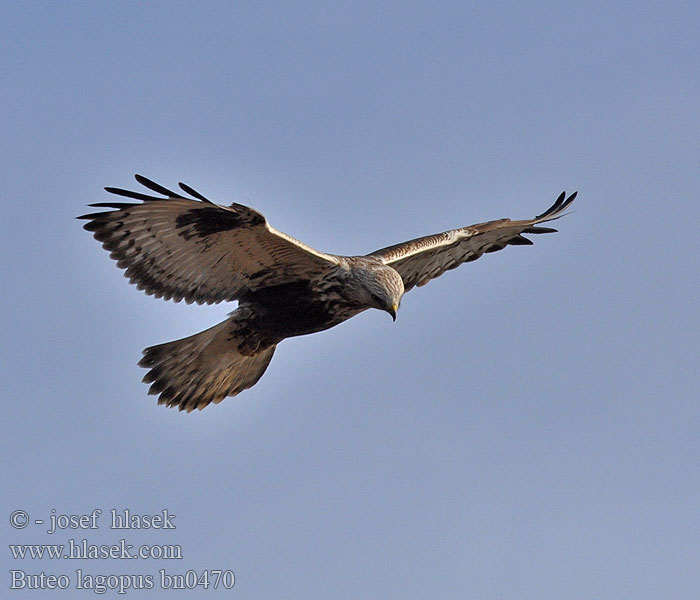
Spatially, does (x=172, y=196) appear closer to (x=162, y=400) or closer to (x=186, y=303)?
(x=186, y=303)

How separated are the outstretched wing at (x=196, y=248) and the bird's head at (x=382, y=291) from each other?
361 mm

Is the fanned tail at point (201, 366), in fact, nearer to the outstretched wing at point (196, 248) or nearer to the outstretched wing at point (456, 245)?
the outstretched wing at point (196, 248)

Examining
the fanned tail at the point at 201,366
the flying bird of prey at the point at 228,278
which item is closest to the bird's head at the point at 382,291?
the flying bird of prey at the point at 228,278

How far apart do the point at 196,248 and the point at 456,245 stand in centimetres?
315

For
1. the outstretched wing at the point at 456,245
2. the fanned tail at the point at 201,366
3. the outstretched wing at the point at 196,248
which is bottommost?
the fanned tail at the point at 201,366

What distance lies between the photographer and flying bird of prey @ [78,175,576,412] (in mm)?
9734

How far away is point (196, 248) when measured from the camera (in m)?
10.1

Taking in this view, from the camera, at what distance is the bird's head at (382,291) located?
10.0m

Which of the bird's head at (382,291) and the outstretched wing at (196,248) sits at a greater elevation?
the outstretched wing at (196,248)

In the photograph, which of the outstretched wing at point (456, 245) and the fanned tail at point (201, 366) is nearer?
the fanned tail at point (201, 366)

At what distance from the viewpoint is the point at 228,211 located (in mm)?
9492

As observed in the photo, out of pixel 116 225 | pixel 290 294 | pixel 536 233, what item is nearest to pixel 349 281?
pixel 290 294

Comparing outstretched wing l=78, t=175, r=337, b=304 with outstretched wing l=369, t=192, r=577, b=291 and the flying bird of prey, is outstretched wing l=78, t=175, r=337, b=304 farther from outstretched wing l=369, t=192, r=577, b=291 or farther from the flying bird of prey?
outstretched wing l=369, t=192, r=577, b=291

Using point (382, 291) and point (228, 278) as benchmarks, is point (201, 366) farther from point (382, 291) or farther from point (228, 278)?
point (382, 291)
